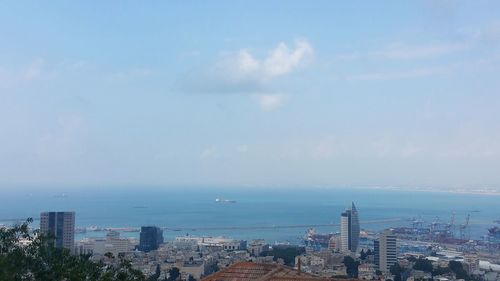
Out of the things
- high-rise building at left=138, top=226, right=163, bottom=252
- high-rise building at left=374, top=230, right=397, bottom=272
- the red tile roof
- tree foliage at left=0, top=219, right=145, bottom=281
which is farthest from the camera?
high-rise building at left=138, top=226, right=163, bottom=252

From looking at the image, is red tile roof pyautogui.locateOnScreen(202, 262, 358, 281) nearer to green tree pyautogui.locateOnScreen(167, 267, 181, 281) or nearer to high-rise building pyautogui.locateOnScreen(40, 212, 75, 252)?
green tree pyautogui.locateOnScreen(167, 267, 181, 281)

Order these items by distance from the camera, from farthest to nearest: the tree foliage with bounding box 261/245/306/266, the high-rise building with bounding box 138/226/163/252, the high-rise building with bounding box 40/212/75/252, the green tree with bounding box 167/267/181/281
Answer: the high-rise building with bounding box 138/226/163/252 → the high-rise building with bounding box 40/212/75/252 → the tree foliage with bounding box 261/245/306/266 → the green tree with bounding box 167/267/181/281

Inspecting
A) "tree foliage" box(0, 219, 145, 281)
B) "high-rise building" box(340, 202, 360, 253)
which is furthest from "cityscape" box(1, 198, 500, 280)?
"tree foliage" box(0, 219, 145, 281)

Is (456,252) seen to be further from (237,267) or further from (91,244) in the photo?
(237,267)

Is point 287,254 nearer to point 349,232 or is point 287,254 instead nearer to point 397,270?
point 397,270

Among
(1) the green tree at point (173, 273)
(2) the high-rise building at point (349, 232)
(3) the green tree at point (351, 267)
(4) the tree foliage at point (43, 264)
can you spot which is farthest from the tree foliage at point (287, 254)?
(4) the tree foliage at point (43, 264)

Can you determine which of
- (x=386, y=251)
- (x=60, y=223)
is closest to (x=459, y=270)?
(x=386, y=251)

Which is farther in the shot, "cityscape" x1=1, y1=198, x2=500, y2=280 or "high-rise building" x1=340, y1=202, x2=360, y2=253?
"high-rise building" x1=340, y1=202, x2=360, y2=253

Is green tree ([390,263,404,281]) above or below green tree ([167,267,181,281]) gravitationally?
above

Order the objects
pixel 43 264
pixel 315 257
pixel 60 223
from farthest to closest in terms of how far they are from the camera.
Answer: pixel 60 223 < pixel 315 257 < pixel 43 264

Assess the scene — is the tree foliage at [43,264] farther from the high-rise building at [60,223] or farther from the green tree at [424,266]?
the high-rise building at [60,223]
